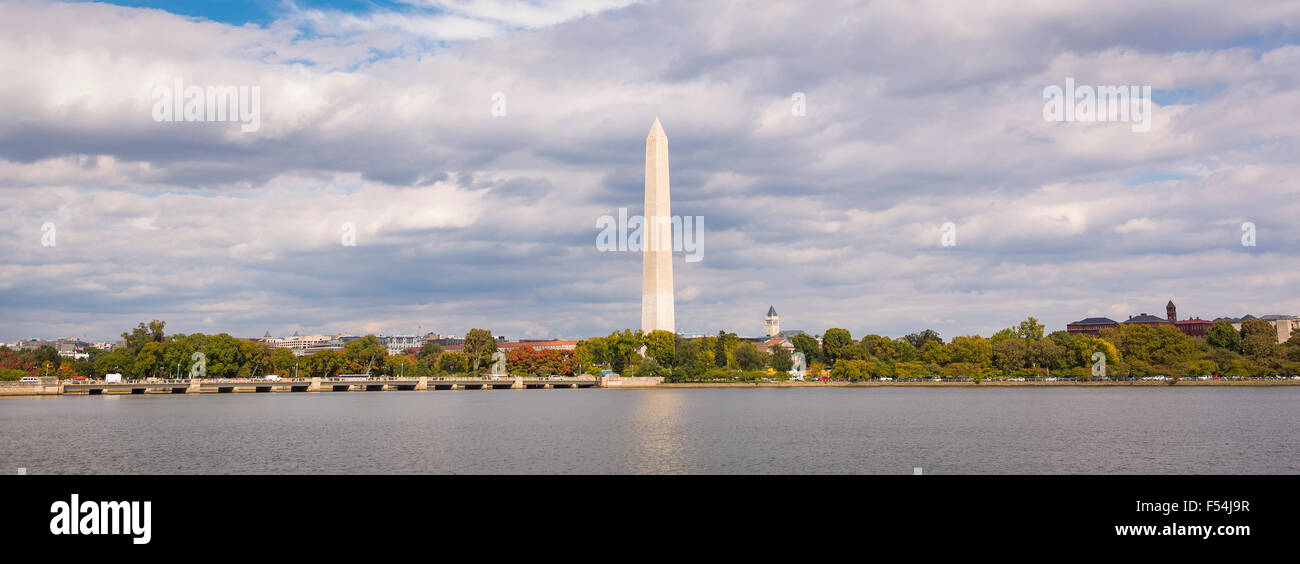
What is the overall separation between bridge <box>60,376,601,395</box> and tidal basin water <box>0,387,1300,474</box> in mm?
39248

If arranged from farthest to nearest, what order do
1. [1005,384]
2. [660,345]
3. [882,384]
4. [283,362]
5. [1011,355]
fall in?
[283,362]
[882,384]
[660,345]
[1011,355]
[1005,384]

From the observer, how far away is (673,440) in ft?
172

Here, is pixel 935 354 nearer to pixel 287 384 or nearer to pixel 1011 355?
pixel 1011 355

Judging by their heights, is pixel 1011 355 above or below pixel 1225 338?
below

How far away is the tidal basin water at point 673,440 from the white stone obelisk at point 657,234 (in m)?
51.2

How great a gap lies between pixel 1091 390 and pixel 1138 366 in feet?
46.8

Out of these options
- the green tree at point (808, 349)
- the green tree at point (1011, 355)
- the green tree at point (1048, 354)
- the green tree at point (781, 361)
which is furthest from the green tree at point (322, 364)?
the green tree at point (1048, 354)

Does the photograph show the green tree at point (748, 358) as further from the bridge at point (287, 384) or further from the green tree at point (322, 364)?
the green tree at point (322, 364)

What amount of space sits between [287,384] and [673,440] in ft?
347

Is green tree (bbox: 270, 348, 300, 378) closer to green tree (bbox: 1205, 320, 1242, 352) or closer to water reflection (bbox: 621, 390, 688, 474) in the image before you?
water reflection (bbox: 621, 390, 688, 474)

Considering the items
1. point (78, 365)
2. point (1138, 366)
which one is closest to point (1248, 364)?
point (1138, 366)

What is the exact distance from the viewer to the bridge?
124000mm

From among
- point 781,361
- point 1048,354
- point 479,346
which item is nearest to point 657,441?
point 1048,354
